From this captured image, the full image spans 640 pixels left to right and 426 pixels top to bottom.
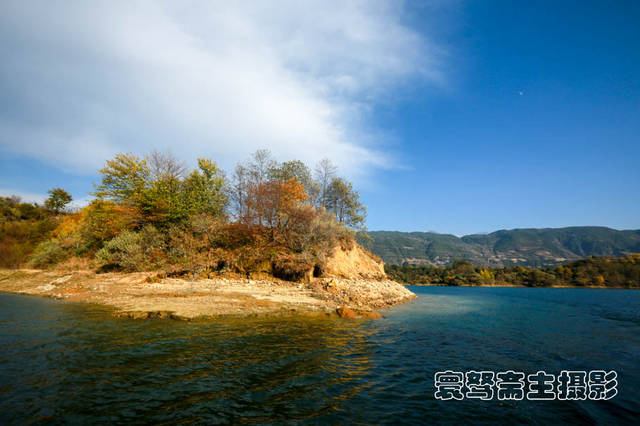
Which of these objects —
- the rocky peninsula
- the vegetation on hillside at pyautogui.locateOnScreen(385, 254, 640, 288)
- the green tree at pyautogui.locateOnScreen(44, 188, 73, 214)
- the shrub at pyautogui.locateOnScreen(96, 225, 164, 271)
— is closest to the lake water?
the rocky peninsula

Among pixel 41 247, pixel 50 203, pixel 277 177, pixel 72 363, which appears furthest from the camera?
pixel 50 203

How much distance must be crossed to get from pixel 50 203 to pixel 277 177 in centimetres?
5736

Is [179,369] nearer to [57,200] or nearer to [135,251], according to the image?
[135,251]

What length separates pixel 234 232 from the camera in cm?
2695

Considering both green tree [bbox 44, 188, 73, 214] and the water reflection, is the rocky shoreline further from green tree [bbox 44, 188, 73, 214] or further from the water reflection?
green tree [bbox 44, 188, 73, 214]

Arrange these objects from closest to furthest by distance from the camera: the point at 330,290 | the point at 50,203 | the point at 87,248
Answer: the point at 330,290 < the point at 87,248 < the point at 50,203

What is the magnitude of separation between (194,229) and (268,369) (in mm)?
23757

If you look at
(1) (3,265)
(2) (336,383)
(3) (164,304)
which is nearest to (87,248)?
(1) (3,265)

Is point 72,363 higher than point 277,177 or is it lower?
lower

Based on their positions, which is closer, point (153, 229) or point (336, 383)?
point (336, 383)

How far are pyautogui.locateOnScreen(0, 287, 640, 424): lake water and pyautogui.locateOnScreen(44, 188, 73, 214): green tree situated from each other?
6404 cm

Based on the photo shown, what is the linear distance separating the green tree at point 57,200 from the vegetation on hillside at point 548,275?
103628 mm

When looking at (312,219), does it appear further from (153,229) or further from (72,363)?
(72,363)

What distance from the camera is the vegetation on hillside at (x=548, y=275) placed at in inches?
3485
